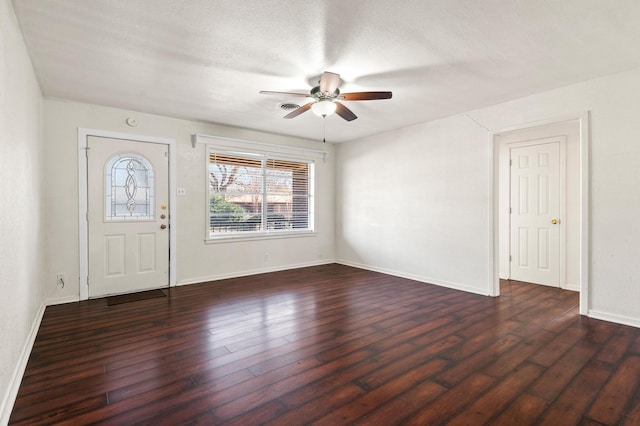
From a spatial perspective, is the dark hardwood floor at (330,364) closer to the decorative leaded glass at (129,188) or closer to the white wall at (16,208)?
the white wall at (16,208)

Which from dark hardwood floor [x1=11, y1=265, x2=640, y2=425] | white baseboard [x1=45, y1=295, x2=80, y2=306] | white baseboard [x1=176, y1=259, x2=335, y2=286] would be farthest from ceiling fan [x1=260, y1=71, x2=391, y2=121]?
white baseboard [x1=45, y1=295, x2=80, y2=306]

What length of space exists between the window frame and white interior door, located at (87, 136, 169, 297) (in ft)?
1.97

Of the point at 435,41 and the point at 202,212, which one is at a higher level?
the point at 435,41

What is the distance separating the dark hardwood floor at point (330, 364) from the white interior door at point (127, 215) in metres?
0.49

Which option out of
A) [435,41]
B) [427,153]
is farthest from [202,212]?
[435,41]

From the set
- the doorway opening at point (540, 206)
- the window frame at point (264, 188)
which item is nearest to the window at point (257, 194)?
the window frame at point (264, 188)

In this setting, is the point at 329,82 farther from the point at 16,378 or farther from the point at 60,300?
the point at 60,300

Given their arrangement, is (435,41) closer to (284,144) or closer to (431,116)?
(431,116)

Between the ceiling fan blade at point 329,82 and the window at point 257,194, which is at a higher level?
the ceiling fan blade at point 329,82

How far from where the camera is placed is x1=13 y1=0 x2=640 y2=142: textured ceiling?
7.03 feet

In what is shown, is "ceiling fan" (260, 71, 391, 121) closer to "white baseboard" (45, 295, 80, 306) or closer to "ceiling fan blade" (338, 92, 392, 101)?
"ceiling fan blade" (338, 92, 392, 101)

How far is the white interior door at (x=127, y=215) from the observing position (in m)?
4.13

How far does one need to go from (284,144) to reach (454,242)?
3.26m

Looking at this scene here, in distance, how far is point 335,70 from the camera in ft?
9.92
